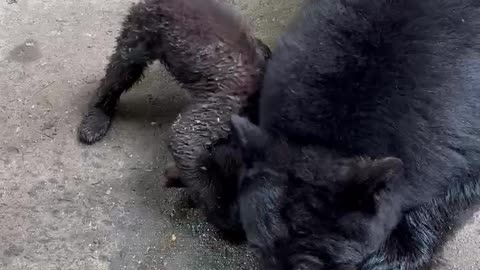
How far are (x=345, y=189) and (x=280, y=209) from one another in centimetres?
24

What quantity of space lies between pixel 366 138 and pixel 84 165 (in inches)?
58.4

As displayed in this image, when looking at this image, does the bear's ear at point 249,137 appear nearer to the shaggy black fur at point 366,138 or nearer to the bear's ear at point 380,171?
the shaggy black fur at point 366,138

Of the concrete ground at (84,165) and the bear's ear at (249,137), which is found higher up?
the bear's ear at (249,137)

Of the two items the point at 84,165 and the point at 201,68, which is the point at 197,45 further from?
the point at 84,165

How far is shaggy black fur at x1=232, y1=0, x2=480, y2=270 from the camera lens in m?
2.46

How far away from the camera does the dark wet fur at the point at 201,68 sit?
3.20 meters

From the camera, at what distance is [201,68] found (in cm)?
335

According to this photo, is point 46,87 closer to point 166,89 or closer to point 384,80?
point 166,89

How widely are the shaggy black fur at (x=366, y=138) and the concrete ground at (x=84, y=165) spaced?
613 mm

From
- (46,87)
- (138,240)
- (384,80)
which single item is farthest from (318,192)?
(46,87)

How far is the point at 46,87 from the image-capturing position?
387 centimetres

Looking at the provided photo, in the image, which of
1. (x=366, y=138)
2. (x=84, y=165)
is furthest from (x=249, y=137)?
(x=84, y=165)

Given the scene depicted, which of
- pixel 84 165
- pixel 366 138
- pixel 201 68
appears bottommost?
pixel 84 165

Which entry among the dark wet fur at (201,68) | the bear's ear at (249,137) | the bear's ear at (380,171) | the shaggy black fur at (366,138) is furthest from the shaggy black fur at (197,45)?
the bear's ear at (380,171)
